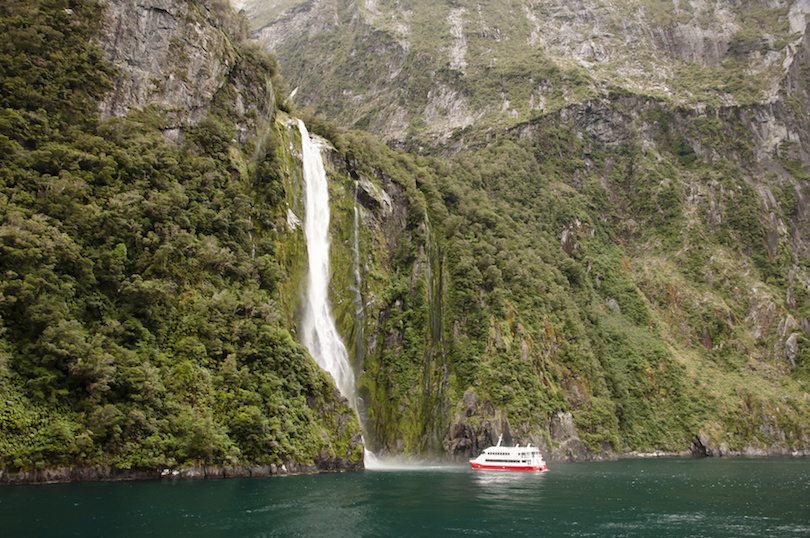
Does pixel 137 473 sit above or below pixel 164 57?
below

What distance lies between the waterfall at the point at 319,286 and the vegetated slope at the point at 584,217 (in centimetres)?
536

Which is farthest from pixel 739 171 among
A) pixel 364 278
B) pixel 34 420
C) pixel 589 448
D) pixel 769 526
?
pixel 34 420

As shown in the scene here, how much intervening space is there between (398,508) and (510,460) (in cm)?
2832

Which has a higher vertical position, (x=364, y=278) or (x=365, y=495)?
Answer: (x=364, y=278)

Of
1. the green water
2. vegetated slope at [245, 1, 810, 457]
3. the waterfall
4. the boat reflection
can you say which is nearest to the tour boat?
the boat reflection

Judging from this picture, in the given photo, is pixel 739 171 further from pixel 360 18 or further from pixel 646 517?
pixel 646 517

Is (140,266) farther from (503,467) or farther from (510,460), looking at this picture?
(510,460)

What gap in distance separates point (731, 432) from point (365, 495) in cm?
7284

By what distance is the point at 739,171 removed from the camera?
398 ft

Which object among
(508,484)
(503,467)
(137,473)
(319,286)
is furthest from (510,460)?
(137,473)

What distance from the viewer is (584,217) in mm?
109438

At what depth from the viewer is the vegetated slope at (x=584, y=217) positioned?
219 feet

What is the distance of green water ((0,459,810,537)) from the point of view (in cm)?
2319

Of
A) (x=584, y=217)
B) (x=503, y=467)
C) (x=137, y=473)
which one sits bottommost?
(x=503, y=467)
